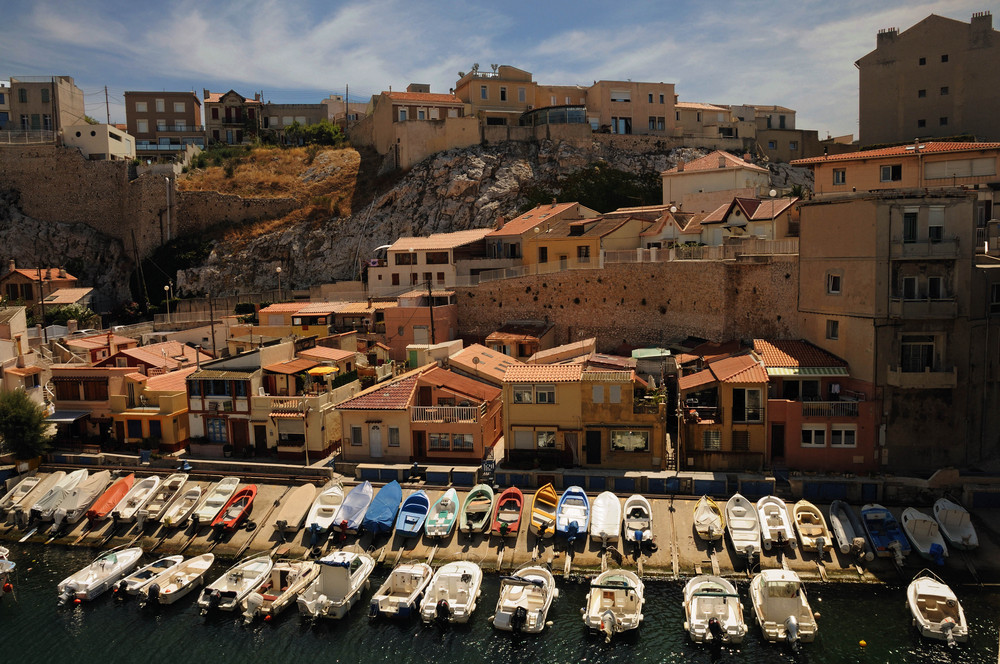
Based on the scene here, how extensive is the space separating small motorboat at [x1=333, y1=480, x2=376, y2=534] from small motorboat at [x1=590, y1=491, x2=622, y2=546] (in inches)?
301

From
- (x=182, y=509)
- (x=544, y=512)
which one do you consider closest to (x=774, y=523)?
(x=544, y=512)

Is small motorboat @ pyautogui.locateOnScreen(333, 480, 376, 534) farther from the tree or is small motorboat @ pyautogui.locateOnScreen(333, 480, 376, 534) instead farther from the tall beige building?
the tall beige building

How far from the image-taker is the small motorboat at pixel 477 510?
78.7ft

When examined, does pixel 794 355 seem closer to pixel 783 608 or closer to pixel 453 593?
pixel 783 608

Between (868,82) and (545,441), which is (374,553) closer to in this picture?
(545,441)

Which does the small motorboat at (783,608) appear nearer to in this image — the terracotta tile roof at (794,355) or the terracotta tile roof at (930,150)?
the terracotta tile roof at (794,355)

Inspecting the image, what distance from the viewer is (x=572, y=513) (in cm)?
2395

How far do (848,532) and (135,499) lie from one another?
80.9 ft

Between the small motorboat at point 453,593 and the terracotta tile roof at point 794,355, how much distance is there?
13815 millimetres

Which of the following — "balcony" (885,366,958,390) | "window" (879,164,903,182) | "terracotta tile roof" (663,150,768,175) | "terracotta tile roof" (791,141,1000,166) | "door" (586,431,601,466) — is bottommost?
"door" (586,431,601,466)

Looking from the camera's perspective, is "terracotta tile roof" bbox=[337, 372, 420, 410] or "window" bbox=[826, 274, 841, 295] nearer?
"window" bbox=[826, 274, 841, 295]

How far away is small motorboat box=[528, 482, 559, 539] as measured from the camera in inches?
922

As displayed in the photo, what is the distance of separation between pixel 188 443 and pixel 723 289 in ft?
81.7

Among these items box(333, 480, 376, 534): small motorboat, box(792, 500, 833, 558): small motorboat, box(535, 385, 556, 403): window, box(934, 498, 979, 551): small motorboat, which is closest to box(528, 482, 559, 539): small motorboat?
box(535, 385, 556, 403): window
